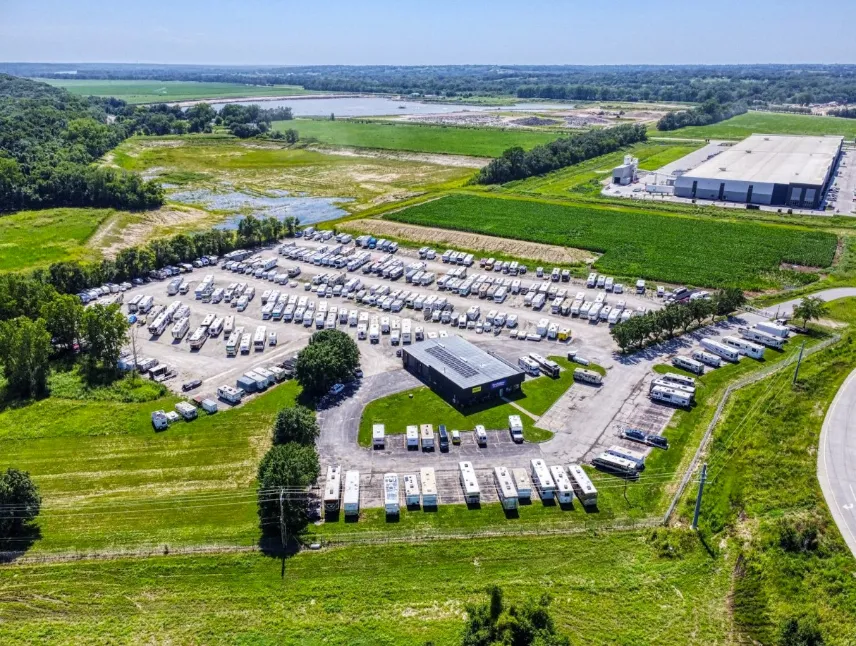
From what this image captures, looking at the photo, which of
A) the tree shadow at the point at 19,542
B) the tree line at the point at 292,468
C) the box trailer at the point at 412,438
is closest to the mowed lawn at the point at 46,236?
the tree line at the point at 292,468

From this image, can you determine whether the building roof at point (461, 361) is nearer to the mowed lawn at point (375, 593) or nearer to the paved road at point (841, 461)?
the mowed lawn at point (375, 593)

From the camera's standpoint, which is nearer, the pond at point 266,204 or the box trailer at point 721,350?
the box trailer at point 721,350

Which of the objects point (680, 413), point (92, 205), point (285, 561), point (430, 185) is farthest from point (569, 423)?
point (92, 205)

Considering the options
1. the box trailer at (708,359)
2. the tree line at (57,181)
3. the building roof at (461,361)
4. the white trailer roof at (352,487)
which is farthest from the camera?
the tree line at (57,181)

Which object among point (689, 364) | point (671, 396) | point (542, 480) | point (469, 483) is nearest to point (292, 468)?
point (469, 483)

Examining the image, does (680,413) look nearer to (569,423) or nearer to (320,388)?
(569,423)

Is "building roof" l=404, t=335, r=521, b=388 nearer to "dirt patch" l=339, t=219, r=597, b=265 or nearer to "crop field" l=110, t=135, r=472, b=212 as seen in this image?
"dirt patch" l=339, t=219, r=597, b=265

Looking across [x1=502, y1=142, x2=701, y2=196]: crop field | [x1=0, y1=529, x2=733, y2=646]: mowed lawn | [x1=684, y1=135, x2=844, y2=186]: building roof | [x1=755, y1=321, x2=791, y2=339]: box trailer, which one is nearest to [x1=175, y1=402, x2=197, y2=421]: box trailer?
[x1=0, y1=529, x2=733, y2=646]: mowed lawn
